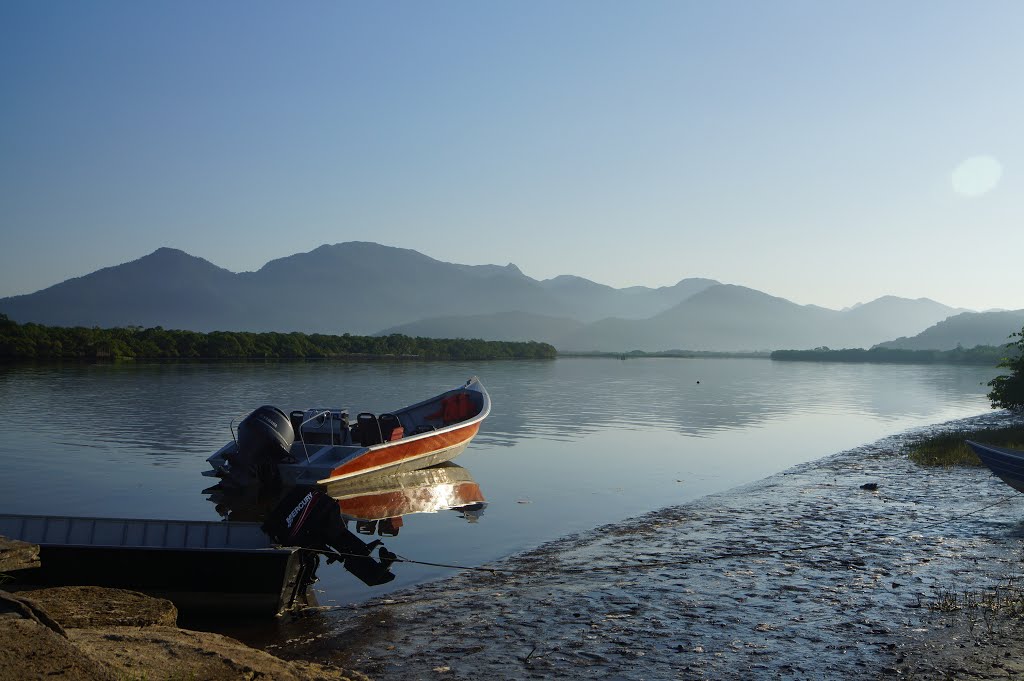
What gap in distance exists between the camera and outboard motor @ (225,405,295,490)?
19141 millimetres

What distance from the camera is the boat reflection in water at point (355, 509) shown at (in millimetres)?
11234

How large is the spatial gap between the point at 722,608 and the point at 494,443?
67.0 feet

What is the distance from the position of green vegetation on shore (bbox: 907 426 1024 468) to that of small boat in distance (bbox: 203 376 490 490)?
571 inches

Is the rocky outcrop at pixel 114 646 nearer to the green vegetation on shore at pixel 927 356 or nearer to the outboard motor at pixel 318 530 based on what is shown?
the outboard motor at pixel 318 530

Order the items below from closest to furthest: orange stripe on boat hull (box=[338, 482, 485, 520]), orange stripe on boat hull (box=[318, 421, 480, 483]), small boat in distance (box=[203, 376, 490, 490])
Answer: orange stripe on boat hull (box=[338, 482, 485, 520]) → small boat in distance (box=[203, 376, 490, 490]) → orange stripe on boat hull (box=[318, 421, 480, 483])

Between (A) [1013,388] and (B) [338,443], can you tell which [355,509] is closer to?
(B) [338,443]

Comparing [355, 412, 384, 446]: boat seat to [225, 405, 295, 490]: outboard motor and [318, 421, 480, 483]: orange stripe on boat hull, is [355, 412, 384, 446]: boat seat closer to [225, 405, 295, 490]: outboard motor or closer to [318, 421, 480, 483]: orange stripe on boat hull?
[318, 421, 480, 483]: orange stripe on boat hull

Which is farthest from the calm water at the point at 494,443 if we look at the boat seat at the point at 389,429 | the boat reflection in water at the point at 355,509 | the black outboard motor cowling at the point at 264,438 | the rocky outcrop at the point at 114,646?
the rocky outcrop at the point at 114,646

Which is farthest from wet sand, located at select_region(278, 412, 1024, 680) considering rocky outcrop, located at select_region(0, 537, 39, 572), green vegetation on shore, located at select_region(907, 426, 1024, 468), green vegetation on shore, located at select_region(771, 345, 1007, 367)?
green vegetation on shore, located at select_region(771, 345, 1007, 367)

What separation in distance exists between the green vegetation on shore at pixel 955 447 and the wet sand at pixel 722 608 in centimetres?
744

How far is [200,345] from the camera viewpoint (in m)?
111

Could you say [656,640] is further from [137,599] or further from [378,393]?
[378,393]

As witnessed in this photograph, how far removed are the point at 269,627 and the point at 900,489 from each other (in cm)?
1656

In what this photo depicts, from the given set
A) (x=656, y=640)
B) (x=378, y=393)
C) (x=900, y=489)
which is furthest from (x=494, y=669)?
(x=378, y=393)
